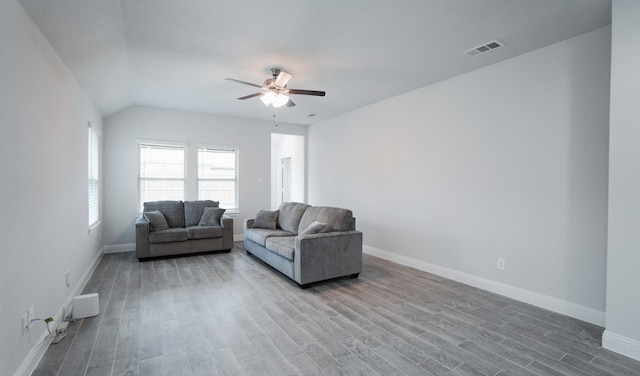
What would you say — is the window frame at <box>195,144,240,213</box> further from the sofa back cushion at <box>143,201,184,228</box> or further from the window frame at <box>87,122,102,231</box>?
the window frame at <box>87,122,102,231</box>

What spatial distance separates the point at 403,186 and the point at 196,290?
341 centimetres

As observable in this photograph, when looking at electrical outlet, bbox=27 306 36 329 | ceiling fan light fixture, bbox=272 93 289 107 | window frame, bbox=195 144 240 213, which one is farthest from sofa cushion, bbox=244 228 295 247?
electrical outlet, bbox=27 306 36 329

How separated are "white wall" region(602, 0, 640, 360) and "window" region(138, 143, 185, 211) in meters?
6.45

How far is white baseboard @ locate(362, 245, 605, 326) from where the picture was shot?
2928 millimetres

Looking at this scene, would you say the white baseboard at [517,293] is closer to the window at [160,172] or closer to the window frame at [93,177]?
the window at [160,172]

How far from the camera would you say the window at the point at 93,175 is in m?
4.46

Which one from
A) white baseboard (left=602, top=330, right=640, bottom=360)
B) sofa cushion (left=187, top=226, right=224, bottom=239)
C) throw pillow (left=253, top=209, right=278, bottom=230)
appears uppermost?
throw pillow (left=253, top=209, right=278, bottom=230)

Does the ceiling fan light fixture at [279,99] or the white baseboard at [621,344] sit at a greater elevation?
the ceiling fan light fixture at [279,99]

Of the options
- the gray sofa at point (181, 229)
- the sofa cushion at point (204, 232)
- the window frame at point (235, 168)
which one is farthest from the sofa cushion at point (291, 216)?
the window frame at point (235, 168)

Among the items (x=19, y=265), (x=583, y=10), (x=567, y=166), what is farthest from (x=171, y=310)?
(x=583, y=10)

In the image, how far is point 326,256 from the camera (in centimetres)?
389

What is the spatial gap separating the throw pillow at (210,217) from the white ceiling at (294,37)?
233 centimetres

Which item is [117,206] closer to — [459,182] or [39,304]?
[39,304]

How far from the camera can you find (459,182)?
411cm
